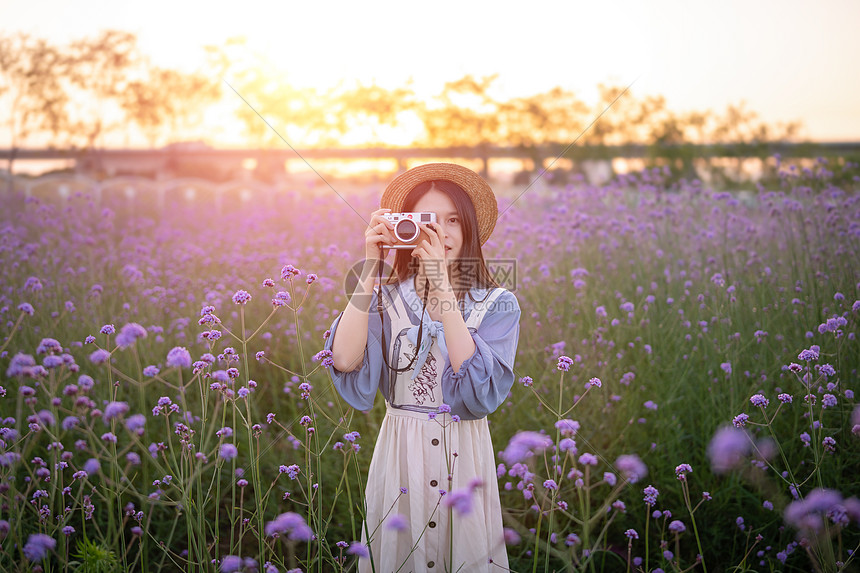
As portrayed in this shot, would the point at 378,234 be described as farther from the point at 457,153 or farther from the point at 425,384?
the point at 457,153

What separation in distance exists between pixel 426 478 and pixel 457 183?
0.93 m

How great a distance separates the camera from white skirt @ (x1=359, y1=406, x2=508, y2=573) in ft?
5.65

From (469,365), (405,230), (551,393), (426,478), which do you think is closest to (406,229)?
(405,230)

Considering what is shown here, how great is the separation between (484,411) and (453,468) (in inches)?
7.6

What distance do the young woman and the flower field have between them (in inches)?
4.6

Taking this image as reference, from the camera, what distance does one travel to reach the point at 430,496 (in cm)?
177

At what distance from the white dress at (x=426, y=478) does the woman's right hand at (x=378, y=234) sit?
250 millimetres

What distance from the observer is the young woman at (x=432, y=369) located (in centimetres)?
171

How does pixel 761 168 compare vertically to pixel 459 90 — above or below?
below

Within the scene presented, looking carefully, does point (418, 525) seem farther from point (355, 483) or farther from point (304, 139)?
point (304, 139)

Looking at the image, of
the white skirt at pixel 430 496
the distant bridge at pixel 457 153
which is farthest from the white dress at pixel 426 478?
the distant bridge at pixel 457 153

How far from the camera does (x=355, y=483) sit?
2.83 meters

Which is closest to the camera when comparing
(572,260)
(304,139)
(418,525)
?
(418,525)

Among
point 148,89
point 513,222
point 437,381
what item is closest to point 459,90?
point 513,222
